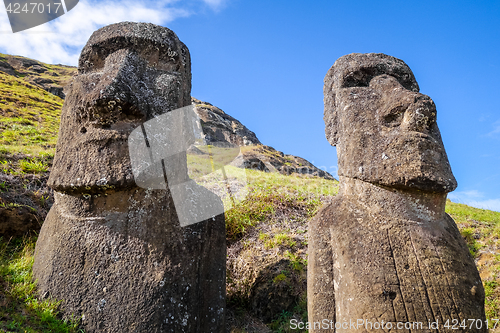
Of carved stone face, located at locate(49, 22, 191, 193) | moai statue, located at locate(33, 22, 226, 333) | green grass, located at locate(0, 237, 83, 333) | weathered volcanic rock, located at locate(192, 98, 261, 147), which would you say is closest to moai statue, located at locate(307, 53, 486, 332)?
moai statue, located at locate(33, 22, 226, 333)

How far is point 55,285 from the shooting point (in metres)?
3.35

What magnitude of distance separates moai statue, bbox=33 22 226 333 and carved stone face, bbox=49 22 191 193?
1 cm

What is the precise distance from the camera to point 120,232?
334cm

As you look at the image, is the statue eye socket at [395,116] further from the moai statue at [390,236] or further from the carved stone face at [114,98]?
the carved stone face at [114,98]

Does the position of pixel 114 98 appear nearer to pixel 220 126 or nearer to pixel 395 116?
pixel 395 116

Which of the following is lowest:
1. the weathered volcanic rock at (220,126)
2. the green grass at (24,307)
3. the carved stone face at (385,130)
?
the green grass at (24,307)

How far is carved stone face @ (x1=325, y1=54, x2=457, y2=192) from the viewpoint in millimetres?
2963

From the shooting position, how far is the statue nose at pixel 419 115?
121 inches

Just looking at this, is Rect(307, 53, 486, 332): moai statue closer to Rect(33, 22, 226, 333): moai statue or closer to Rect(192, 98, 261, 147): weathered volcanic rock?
Rect(33, 22, 226, 333): moai statue

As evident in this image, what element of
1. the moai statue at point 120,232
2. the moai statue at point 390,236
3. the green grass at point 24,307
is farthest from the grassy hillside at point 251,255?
the moai statue at point 390,236

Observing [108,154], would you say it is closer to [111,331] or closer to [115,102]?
[115,102]

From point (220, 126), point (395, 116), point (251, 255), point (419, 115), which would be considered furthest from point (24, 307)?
point (220, 126)

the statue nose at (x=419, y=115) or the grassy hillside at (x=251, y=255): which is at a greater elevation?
the statue nose at (x=419, y=115)

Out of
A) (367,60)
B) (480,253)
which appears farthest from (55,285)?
(480,253)
